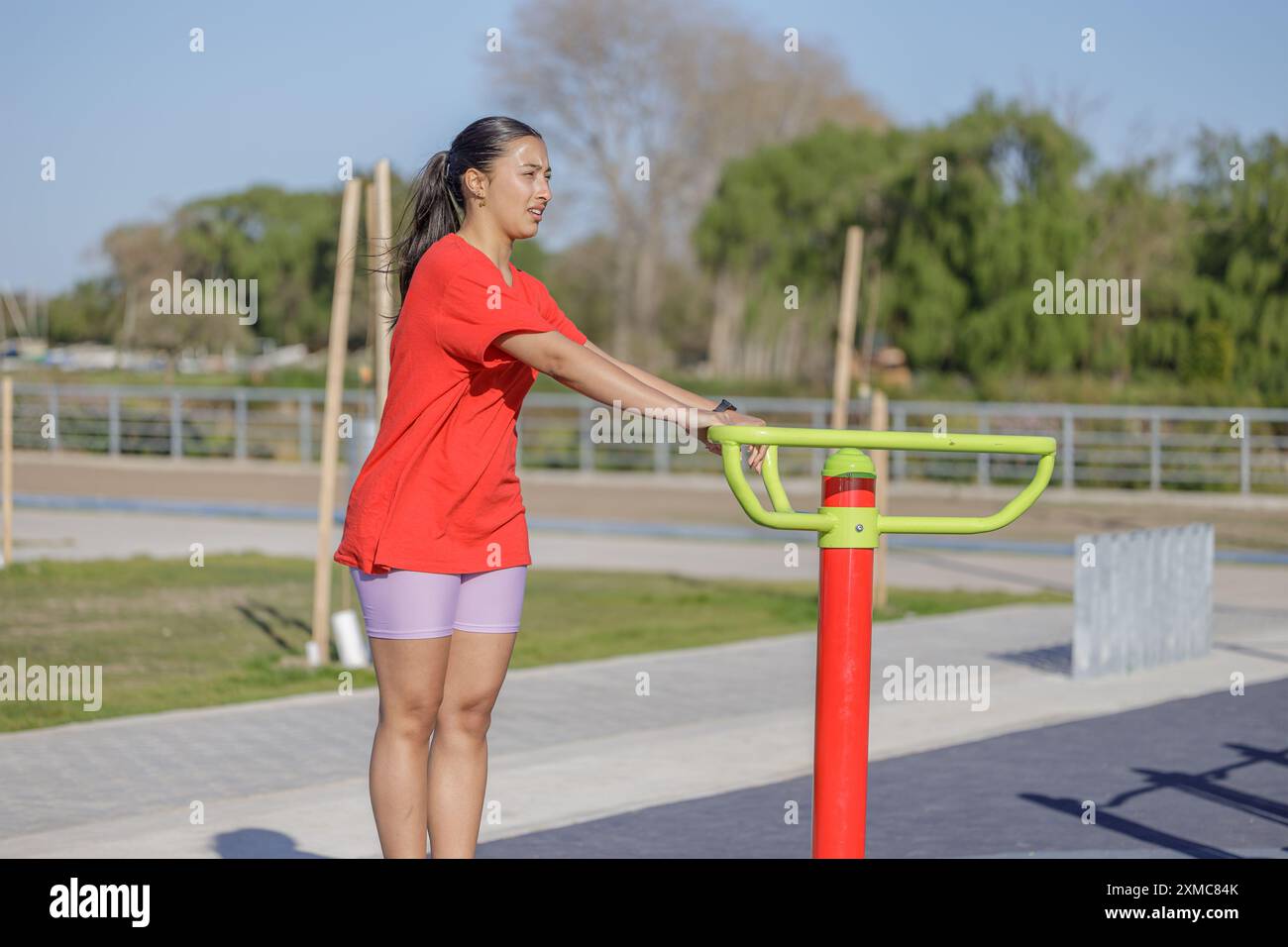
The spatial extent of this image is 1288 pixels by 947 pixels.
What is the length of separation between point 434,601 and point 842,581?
1.04 meters

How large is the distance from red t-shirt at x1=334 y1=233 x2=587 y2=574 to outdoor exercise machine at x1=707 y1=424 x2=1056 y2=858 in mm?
746

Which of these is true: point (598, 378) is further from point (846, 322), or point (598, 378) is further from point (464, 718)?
point (846, 322)

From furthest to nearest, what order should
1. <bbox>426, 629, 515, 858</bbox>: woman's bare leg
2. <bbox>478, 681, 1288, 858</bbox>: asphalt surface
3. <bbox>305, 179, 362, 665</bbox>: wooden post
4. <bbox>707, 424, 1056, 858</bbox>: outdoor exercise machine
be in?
<bbox>305, 179, 362, 665</bbox>: wooden post < <bbox>478, 681, 1288, 858</bbox>: asphalt surface < <bbox>426, 629, 515, 858</bbox>: woman's bare leg < <bbox>707, 424, 1056, 858</bbox>: outdoor exercise machine

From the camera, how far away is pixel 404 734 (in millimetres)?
3506

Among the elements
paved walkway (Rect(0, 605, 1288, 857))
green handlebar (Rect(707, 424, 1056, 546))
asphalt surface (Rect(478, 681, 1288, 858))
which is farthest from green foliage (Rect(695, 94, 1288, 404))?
green handlebar (Rect(707, 424, 1056, 546))

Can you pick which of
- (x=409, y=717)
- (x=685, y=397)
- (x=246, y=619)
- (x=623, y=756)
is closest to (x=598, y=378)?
(x=685, y=397)

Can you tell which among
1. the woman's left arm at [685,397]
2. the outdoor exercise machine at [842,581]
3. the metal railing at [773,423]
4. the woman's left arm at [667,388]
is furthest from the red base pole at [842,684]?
the metal railing at [773,423]

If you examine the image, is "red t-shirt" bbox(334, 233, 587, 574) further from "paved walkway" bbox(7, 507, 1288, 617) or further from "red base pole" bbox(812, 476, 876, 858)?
"paved walkway" bbox(7, 507, 1288, 617)

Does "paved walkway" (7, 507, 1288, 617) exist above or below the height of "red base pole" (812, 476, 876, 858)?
below

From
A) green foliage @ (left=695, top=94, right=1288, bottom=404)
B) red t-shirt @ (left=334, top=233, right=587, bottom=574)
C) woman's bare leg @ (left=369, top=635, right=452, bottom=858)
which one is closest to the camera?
red t-shirt @ (left=334, top=233, right=587, bottom=574)

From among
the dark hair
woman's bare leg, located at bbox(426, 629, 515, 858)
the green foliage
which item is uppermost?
the green foliage

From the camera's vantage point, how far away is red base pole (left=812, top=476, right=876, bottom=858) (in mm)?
2701
